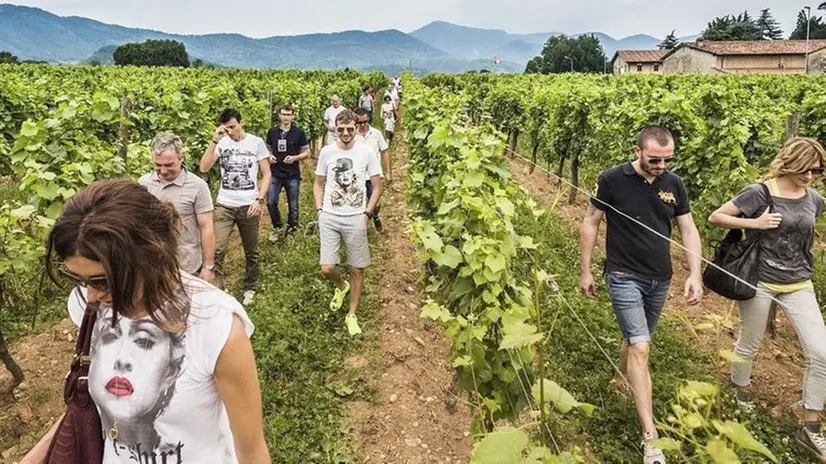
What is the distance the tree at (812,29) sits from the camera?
83675 millimetres

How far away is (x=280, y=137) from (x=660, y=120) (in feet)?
15.4

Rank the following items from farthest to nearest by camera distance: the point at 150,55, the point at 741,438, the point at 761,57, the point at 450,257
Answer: the point at 150,55
the point at 761,57
the point at 450,257
the point at 741,438

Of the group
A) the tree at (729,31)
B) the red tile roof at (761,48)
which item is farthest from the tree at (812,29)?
the red tile roof at (761,48)

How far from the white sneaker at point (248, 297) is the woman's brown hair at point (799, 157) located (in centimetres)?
451

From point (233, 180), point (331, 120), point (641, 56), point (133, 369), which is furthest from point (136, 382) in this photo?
point (641, 56)

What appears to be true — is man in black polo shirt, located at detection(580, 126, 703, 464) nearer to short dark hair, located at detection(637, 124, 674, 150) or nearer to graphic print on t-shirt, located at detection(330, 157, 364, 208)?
short dark hair, located at detection(637, 124, 674, 150)

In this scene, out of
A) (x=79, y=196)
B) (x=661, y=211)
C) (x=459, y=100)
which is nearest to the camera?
(x=79, y=196)

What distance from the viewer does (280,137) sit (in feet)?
25.2

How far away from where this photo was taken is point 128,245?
1414 mm

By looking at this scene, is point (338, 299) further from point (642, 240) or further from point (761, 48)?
point (761, 48)

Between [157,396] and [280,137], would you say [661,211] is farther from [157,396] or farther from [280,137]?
[280,137]

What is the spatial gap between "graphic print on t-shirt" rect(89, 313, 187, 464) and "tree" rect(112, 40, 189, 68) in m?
91.5

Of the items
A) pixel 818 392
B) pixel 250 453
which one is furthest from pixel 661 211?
pixel 250 453

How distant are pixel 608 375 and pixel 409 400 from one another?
156cm
